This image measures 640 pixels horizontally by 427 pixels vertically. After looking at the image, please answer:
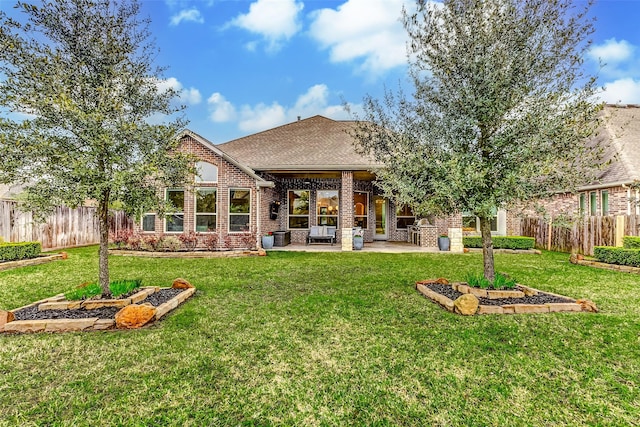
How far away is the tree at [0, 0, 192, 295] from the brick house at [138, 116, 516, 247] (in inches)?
196

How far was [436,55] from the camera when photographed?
5.30 metres

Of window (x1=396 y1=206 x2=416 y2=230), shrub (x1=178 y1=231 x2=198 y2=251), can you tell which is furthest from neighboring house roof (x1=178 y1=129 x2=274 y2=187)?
window (x1=396 y1=206 x2=416 y2=230)

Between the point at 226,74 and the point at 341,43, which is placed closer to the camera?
the point at 341,43

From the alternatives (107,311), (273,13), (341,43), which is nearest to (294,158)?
(273,13)

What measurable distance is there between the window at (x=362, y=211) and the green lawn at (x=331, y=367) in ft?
34.1

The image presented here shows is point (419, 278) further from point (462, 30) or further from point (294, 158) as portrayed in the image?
point (294, 158)

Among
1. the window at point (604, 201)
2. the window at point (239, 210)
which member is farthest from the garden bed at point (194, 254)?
the window at point (604, 201)

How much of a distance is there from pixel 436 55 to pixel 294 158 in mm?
8600

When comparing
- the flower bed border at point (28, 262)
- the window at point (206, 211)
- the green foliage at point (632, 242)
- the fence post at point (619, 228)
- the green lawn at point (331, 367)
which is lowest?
the green lawn at point (331, 367)

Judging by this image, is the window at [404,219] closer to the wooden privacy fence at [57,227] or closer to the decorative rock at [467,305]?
the decorative rock at [467,305]

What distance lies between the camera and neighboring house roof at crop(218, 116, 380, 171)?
12.6 meters

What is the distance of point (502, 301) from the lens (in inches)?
201

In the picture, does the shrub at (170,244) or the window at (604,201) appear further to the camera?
the window at (604,201)

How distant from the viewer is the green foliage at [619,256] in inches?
330
